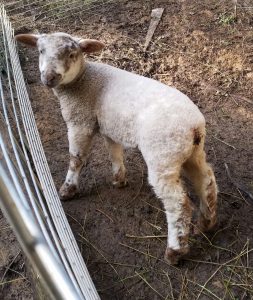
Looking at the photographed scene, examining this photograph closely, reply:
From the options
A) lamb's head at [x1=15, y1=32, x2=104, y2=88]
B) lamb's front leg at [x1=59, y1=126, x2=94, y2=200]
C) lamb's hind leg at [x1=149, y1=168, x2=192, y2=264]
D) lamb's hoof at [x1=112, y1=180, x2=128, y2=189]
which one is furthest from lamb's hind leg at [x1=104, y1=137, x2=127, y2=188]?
lamb's hind leg at [x1=149, y1=168, x2=192, y2=264]

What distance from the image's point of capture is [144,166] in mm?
3793

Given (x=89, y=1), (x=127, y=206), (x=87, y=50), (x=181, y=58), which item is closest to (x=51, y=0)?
(x=89, y=1)

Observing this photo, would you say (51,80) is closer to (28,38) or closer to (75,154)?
(28,38)

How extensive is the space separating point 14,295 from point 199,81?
2797 millimetres

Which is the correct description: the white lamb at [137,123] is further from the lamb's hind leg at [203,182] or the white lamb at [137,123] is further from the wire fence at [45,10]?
the wire fence at [45,10]

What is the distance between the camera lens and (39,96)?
14.7 feet

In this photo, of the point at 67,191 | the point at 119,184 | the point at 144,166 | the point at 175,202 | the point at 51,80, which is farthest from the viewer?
the point at 144,166

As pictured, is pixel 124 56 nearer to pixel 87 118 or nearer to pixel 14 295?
pixel 87 118

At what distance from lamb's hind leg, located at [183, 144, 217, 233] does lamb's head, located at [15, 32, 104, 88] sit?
1008 millimetres

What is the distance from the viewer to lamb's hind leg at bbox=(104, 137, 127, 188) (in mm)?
3422

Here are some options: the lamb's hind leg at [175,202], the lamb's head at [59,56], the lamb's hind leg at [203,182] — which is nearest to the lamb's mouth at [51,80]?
the lamb's head at [59,56]

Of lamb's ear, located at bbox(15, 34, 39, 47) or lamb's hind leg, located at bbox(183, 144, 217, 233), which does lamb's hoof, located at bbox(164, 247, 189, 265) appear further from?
lamb's ear, located at bbox(15, 34, 39, 47)

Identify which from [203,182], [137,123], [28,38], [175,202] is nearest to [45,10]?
[28,38]

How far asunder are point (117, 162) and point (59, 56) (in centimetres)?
99
